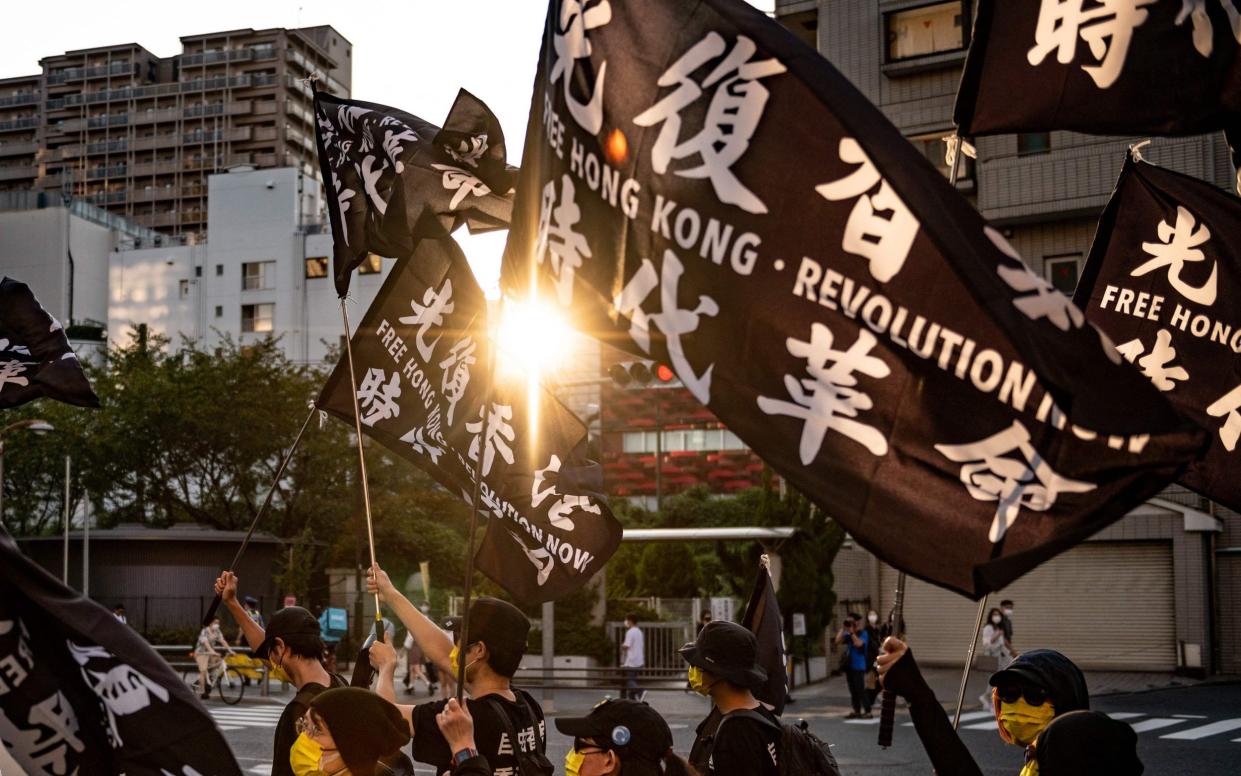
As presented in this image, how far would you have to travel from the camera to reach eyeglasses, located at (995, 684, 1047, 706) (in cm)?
410

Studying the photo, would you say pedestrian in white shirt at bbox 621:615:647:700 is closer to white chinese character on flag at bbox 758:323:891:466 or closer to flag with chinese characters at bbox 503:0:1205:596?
flag with chinese characters at bbox 503:0:1205:596

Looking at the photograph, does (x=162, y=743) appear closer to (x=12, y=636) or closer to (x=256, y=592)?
(x=12, y=636)

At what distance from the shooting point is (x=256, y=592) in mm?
40031

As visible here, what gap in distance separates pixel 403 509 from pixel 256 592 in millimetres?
4989

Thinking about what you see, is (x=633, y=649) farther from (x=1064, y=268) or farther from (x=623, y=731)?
(x=623, y=731)

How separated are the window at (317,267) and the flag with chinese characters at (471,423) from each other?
6248 centimetres

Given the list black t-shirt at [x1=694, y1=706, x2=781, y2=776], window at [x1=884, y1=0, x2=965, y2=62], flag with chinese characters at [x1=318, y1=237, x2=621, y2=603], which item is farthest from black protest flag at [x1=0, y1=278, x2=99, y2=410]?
window at [x1=884, y1=0, x2=965, y2=62]

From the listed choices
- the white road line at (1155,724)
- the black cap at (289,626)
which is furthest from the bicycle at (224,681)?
the black cap at (289,626)

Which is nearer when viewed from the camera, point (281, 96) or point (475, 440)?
point (475, 440)

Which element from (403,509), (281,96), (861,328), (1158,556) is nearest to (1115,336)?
(861,328)

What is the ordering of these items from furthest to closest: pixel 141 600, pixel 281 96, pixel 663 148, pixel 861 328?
pixel 281 96 → pixel 141 600 → pixel 663 148 → pixel 861 328

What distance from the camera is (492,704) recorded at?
4777mm

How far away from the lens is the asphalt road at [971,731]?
600 inches

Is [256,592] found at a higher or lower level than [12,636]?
lower
